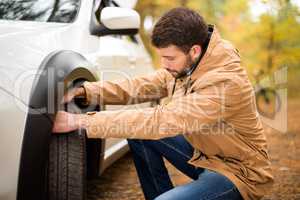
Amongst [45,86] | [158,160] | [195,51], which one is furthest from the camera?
[158,160]

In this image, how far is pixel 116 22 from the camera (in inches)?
Result: 114

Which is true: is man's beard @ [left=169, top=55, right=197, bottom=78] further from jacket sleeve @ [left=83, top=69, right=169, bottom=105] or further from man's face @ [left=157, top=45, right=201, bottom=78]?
jacket sleeve @ [left=83, top=69, right=169, bottom=105]

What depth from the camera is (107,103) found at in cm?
278

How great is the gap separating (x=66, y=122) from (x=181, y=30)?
741 millimetres

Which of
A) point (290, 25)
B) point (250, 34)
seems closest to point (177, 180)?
point (290, 25)

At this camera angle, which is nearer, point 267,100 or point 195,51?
point 195,51

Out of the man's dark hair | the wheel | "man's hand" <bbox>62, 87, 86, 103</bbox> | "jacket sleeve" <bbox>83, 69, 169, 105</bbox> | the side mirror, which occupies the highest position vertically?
the wheel

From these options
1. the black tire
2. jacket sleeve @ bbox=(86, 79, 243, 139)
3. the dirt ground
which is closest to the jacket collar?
jacket sleeve @ bbox=(86, 79, 243, 139)

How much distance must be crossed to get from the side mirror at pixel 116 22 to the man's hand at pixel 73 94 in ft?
1.87

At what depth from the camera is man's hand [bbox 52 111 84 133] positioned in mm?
2154

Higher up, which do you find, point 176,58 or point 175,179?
point 176,58

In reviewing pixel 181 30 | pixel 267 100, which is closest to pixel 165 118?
pixel 181 30

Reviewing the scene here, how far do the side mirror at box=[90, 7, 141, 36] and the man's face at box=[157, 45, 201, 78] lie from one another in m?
0.67

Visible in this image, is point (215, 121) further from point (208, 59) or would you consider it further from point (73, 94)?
point (73, 94)
